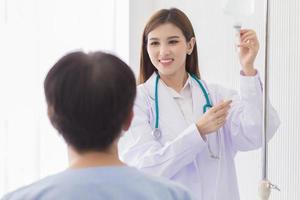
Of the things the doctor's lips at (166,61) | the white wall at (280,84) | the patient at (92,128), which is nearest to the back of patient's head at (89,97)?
the patient at (92,128)

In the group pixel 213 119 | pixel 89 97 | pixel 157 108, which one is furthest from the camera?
pixel 157 108

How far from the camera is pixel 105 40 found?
272 centimetres

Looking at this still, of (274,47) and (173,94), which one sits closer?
(173,94)

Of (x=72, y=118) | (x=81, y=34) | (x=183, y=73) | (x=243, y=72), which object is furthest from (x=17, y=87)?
(x=72, y=118)

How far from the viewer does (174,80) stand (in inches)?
66.1

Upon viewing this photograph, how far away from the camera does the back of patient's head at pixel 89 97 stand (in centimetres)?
88

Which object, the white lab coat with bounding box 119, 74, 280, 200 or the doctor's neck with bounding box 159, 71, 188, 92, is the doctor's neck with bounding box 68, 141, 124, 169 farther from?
the doctor's neck with bounding box 159, 71, 188, 92

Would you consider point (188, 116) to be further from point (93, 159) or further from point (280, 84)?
point (93, 159)

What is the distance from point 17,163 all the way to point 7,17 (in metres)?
0.65

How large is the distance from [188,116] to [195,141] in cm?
15

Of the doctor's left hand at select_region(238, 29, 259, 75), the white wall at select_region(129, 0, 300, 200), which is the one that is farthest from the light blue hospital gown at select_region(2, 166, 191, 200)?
the white wall at select_region(129, 0, 300, 200)

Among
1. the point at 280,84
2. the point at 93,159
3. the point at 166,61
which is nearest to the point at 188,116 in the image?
the point at 166,61

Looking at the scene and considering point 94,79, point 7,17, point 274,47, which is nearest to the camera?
point 94,79

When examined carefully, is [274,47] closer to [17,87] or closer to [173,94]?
[173,94]
